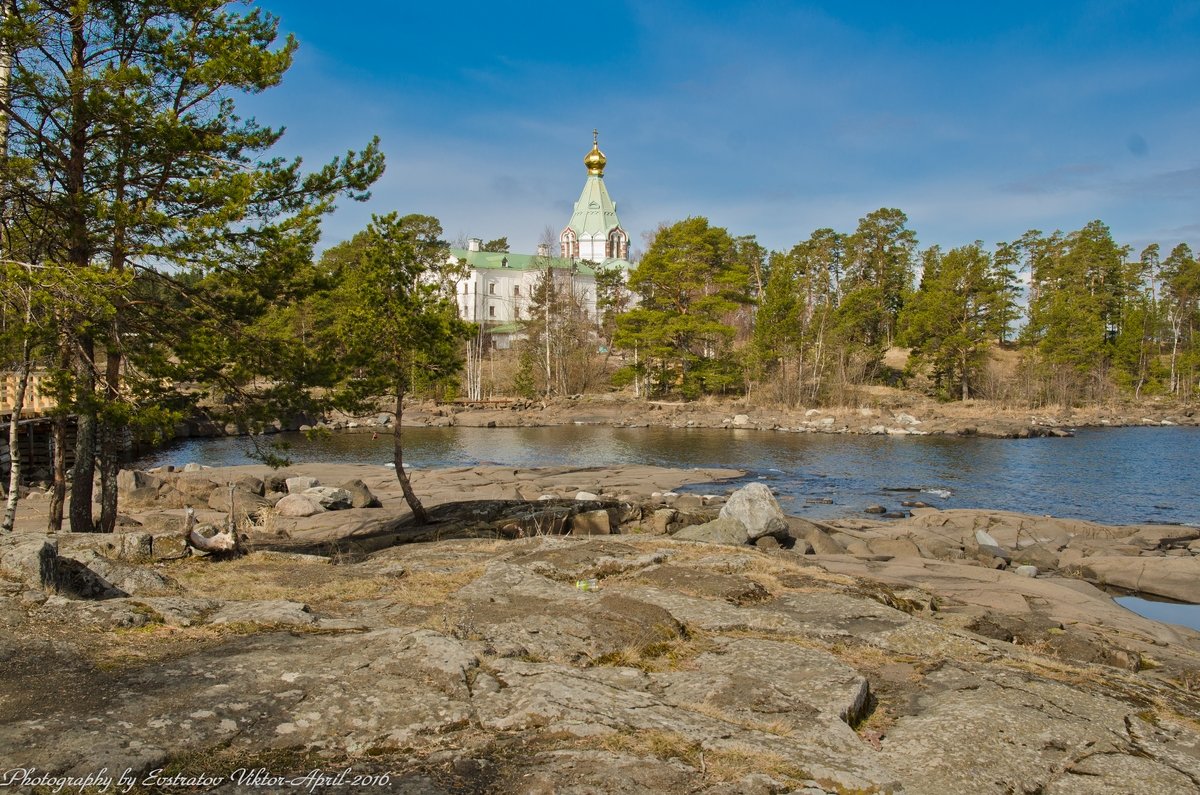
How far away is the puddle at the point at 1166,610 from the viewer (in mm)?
13547

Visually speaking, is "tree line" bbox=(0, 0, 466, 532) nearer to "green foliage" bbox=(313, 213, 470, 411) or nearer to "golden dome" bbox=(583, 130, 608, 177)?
"green foliage" bbox=(313, 213, 470, 411)

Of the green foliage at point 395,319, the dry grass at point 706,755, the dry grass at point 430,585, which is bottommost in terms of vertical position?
the dry grass at point 430,585

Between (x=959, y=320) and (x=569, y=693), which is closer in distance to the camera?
(x=569, y=693)

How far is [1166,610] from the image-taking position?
14.2 meters

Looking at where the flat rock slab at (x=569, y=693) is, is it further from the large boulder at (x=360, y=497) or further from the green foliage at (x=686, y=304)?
the green foliage at (x=686, y=304)

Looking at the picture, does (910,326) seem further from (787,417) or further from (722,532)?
(722,532)

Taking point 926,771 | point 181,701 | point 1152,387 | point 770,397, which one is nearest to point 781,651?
point 926,771

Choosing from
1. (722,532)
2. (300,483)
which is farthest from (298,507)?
(722,532)

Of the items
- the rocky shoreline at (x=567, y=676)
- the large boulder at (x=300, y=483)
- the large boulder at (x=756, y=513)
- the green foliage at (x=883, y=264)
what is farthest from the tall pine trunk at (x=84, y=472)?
the green foliage at (x=883, y=264)

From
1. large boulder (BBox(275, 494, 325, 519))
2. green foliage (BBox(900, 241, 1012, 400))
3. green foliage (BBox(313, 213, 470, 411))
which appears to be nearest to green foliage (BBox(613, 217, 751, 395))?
green foliage (BBox(900, 241, 1012, 400))

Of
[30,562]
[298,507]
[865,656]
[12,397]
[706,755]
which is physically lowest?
[298,507]

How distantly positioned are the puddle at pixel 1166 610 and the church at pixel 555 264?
66011 mm

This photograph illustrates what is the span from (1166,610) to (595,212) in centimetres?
9069

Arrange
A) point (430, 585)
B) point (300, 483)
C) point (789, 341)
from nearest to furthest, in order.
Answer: point (430, 585) → point (300, 483) → point (789, 341)
